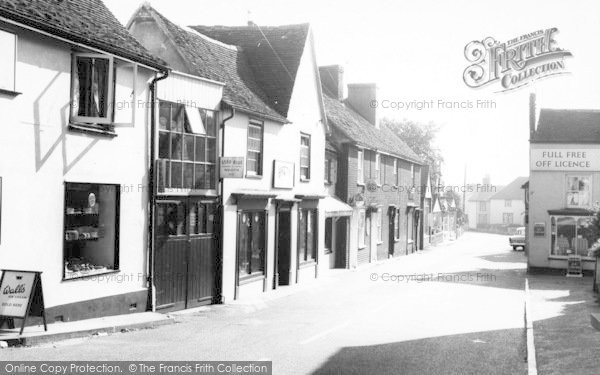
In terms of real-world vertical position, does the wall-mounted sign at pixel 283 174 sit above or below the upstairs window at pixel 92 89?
below

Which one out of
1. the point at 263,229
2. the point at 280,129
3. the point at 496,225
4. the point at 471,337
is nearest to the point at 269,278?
the point at 263,229

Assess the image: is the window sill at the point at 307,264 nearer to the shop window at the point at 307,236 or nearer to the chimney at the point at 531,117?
the shop window at the point at 307,236

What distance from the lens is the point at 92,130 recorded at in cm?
1380

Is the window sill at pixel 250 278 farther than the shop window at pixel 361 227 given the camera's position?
No

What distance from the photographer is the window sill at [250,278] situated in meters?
20.0

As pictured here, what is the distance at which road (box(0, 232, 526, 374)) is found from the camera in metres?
10.6

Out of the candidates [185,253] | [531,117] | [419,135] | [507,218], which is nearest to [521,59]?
[531,117]

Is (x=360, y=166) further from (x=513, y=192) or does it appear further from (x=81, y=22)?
(x=513, y=192)

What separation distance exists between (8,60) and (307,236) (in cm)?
1618

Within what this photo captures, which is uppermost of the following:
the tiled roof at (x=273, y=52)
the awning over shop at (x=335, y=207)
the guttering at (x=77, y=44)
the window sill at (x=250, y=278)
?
the tiled roof at (x=273, y=52)

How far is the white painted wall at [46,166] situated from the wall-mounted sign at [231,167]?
3757 millimetres

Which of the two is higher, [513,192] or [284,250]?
[513,192]

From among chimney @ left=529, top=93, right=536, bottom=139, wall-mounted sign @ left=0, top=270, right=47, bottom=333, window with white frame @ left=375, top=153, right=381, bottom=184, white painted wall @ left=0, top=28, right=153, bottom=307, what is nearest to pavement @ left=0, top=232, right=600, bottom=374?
wall-mounted sign @ left=0, top=270, right=47, bottom=333

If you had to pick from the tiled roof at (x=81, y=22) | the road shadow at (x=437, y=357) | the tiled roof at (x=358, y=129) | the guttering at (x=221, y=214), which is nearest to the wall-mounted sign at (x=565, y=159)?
the tiled roof at (x=358, y=129)
